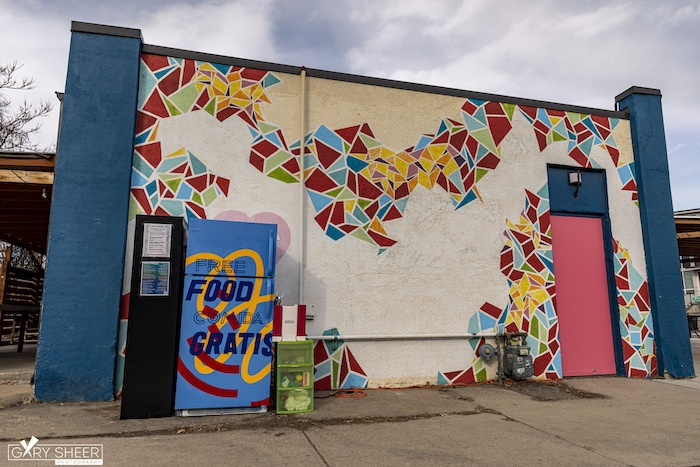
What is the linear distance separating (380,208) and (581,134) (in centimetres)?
420

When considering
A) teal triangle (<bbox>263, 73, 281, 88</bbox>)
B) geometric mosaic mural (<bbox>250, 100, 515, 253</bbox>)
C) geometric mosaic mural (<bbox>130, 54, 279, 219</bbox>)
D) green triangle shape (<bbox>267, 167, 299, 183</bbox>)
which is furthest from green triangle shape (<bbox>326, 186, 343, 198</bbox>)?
teal triangle (<bbox>263, 73, 281, 88</bbox>)

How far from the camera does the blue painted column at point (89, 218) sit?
5469 millimetres

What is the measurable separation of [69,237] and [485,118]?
6534 millimetres

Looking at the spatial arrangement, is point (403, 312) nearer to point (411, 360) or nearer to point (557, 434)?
point (411, 360)

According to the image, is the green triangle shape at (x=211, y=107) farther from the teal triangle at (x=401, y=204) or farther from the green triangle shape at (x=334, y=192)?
the teal triangle at (x=401, y=204)

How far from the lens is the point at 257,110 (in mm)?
6703

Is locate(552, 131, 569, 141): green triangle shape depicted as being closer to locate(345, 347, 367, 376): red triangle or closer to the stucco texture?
the stucco texture

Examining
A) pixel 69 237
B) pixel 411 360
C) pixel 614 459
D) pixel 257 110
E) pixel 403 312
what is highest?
pixel 257 110

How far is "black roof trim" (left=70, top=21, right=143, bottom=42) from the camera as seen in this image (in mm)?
6070

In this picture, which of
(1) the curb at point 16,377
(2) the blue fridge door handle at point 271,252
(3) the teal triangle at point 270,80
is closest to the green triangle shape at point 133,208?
(2) the blue fridge door handle at point 271,252

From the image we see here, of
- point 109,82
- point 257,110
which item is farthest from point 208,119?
point 109,82

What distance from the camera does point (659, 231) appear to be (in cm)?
806

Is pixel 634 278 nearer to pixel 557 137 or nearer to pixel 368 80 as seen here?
pixel 557 137

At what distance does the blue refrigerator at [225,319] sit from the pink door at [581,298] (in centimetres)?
513
